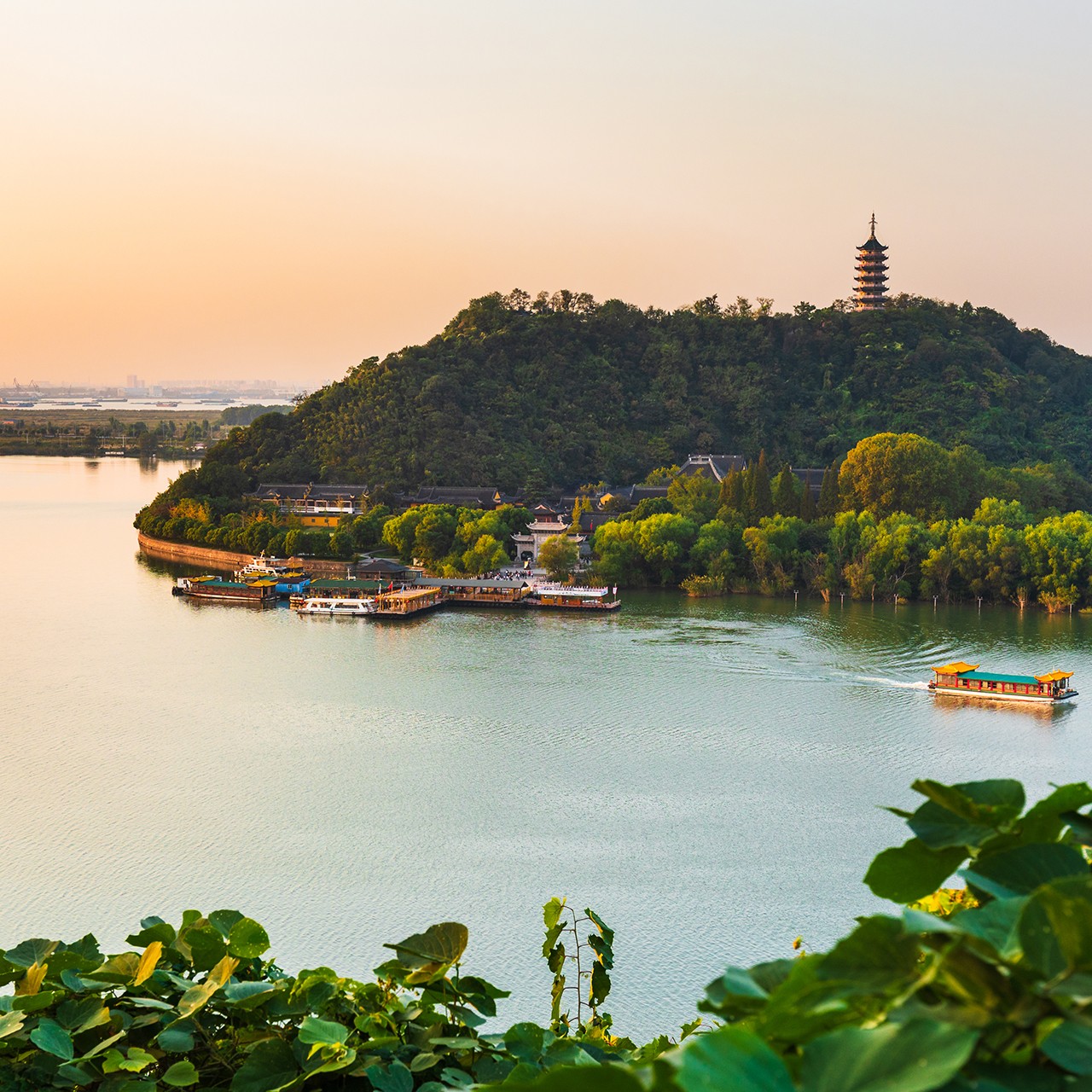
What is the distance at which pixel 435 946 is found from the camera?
136 cm

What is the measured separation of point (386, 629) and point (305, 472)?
9010 millimetres

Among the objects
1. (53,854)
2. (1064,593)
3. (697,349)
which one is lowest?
(53,854)

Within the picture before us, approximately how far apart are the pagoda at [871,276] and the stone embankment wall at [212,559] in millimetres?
15648

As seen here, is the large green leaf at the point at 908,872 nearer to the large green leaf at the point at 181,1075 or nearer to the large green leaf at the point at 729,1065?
the large green leaf at the point at 729,1065

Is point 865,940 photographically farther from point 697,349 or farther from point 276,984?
point 697,349

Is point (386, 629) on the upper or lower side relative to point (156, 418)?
lower

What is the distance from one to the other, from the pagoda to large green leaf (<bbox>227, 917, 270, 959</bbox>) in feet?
90.2

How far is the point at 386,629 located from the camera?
12391 millimetres

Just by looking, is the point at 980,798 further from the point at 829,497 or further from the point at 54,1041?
the point at 829,497

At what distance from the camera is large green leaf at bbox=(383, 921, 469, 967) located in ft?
4.42

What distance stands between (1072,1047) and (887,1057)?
0.07 m

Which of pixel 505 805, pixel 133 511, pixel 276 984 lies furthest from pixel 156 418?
pixel 276 984

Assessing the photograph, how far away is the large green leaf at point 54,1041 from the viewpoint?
4.20 feet

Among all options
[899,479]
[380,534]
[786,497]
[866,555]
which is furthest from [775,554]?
[380,534]
